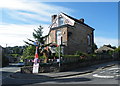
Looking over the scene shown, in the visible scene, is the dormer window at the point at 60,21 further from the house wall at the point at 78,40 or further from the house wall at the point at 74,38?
the house wall at the point at 78,40

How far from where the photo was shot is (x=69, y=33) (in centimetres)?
3025

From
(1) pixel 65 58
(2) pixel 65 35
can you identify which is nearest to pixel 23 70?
(1) pixel 65 58

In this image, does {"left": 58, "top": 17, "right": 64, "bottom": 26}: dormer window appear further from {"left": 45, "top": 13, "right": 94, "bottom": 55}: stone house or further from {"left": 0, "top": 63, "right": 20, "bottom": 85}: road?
{"left": 0, "top": 63, "right": 20, "bottom": 85}: road

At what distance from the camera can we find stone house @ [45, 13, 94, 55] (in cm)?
2955

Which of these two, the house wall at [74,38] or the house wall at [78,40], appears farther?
the house wall at [78,40]

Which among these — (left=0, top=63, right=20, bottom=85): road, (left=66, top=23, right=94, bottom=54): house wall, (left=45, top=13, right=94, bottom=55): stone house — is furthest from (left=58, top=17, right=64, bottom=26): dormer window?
(left=0, top=63, right=20, bottom=85): road

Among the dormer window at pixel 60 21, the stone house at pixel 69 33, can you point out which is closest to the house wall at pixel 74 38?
the stone house at pixel 69 33

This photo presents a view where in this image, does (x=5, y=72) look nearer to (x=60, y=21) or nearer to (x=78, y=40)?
(x=60, y=21)

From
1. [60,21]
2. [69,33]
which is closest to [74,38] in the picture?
[69,33]

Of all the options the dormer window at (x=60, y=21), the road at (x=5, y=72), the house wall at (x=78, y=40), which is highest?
the dormer window at (x=60, y=21)

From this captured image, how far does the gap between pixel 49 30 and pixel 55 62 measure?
16042 millimetres

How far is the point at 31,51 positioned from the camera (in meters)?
29.5

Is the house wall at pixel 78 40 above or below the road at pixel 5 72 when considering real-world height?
above

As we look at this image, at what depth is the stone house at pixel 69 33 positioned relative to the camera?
29.5 m
